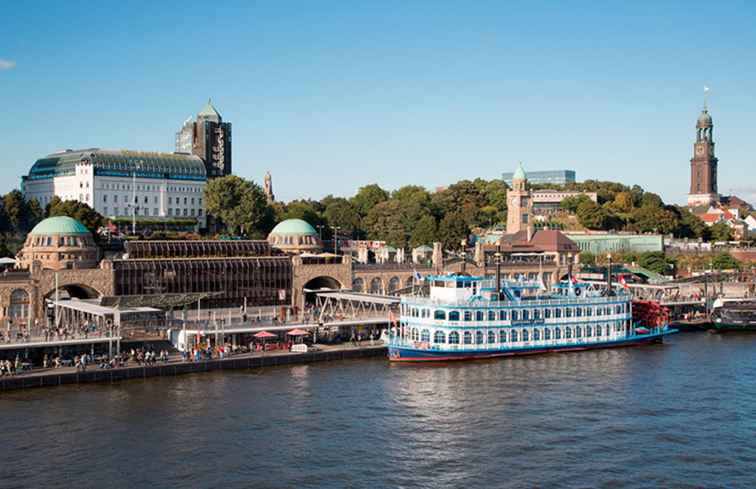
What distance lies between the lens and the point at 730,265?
137m

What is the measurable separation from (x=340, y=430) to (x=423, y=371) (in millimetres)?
18157

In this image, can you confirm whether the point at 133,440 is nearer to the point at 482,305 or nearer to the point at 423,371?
the point at 423,371

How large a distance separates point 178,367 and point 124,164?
9334cm

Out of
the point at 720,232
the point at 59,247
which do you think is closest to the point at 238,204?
the point at 59,247

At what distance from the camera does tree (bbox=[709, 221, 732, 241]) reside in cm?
17250

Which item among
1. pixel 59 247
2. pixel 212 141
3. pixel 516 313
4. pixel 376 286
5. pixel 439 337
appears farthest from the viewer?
pixel 212 141

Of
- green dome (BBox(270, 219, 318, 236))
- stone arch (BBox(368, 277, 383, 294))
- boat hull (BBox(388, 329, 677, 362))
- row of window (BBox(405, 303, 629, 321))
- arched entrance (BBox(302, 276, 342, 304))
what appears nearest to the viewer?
boat hull (BBox(388, 329, 677, 362))

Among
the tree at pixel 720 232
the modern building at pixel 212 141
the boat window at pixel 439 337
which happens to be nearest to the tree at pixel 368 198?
the modern building at pixel 212 141

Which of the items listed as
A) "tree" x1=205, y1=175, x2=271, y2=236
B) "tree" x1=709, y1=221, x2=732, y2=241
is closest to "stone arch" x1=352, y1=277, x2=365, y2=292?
"tree" x1=205, y1=175, x2=271, y2=236

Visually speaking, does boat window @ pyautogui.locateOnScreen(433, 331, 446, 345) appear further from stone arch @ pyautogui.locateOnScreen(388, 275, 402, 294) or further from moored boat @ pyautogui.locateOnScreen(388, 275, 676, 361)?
stone arch @ pyautogui.locateOnScreen(388, 275, 402, 294)

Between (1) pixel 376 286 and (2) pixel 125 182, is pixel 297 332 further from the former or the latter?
(2) pixel 125 182

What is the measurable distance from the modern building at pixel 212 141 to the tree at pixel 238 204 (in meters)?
30.7

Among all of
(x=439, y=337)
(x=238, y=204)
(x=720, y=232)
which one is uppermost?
(x=238, y=204)

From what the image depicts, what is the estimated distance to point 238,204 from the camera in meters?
135
